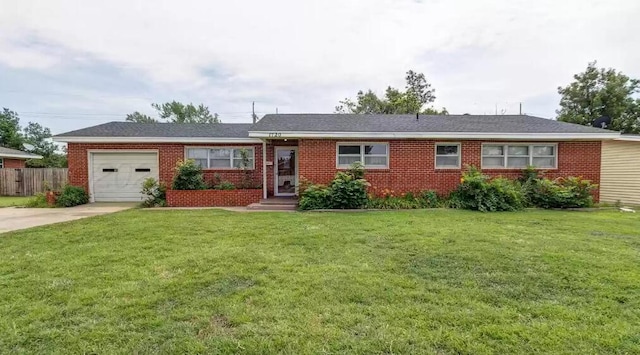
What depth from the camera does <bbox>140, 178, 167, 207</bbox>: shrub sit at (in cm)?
1191

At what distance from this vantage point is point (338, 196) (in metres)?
10.5

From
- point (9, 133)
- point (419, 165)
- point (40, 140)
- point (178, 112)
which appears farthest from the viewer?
point (178, 112)

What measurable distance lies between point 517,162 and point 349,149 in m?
6.02

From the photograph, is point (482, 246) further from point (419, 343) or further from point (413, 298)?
point (419, 343)

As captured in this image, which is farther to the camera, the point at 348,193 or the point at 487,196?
the point at 348,193

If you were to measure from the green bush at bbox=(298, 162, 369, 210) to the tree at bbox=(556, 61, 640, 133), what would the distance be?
22673mm

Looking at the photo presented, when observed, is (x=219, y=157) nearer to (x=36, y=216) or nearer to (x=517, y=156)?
(x=36, y=216)

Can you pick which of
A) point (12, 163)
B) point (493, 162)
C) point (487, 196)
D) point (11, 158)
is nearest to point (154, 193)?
point (487, 196)

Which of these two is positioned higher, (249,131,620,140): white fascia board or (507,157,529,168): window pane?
(249,131,620,140): white fascia board

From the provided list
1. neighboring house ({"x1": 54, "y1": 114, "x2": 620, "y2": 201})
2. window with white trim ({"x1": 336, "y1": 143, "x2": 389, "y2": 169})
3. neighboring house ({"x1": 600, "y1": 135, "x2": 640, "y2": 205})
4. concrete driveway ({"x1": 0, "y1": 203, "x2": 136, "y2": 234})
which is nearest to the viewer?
concrete driveway ({"x1": 0, "y1": 203, "x2": 136, "y2": 234})

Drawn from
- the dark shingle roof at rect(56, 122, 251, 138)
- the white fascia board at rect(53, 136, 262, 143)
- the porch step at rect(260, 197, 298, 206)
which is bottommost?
the porch step at rect(260, 197, 298, 206)

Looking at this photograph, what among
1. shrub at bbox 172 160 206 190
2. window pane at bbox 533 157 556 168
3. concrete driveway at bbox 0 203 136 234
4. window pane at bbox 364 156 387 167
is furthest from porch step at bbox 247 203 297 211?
window pane at bbox 533 157 556 168

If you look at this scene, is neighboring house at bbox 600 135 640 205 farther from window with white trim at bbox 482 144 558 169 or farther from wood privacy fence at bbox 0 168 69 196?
wood privacy fence at bbox 0 168 69 196

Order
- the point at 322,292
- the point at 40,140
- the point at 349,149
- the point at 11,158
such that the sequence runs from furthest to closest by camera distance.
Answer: the point at 40,140 → the point at 11,158 → the point at 349,149 → the point at 322,292
